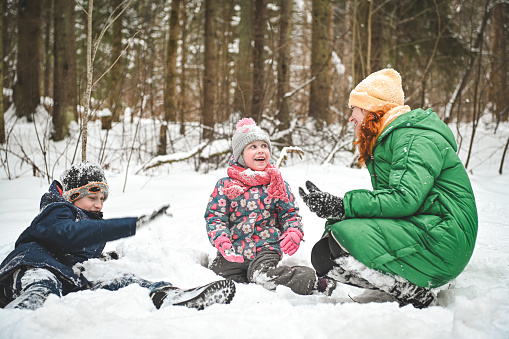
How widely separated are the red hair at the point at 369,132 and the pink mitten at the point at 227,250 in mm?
1000

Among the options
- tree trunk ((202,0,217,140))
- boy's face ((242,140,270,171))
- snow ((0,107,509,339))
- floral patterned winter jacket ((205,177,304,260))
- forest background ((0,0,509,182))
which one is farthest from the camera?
tree trunk ((202,0,217,140))

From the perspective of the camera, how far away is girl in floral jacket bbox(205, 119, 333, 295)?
239 centimetres

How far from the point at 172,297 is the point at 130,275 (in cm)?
55

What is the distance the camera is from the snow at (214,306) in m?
1.41

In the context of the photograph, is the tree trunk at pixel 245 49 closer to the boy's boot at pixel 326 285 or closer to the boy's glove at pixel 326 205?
the boy's boot at pixel 326 285

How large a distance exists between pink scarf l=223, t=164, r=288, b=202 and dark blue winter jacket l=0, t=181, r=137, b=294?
791 millimetres

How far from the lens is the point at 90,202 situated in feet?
7.96

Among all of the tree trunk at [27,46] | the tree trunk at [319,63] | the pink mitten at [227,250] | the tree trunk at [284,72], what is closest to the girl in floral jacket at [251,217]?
the pink mitten at [227,250]

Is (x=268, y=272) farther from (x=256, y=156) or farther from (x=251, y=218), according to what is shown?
(x=256, y=156)

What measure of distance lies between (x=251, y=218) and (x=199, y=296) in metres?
0.81

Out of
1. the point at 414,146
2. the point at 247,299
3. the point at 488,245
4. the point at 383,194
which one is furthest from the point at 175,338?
the point at 488,245

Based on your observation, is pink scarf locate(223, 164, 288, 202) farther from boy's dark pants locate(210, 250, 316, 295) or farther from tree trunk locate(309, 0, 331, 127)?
tree trunk locate(309, 0, 331, 127)

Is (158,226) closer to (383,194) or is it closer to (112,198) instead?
(112,198)

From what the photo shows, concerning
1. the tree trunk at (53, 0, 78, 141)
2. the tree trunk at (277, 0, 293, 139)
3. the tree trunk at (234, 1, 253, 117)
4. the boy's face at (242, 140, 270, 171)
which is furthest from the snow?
the tree trunk at (53, 0, 78, 141)
